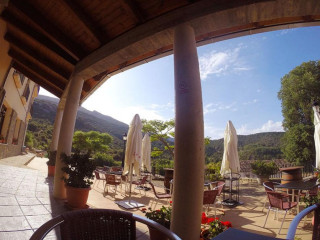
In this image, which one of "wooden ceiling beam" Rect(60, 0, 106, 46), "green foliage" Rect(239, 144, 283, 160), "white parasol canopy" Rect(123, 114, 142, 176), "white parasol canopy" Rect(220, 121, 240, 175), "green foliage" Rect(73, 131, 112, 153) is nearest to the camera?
"wooden ceiling beam" Rect(60, 0, 106, 46)

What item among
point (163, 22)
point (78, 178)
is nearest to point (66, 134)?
point (78, 178)

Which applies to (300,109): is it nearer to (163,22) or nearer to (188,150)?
(163,22)

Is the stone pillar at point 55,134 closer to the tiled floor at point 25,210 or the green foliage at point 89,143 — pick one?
the tiled floor at point 25,210

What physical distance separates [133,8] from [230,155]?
5.29m

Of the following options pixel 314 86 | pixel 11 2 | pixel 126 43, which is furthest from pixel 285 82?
pixel 11 2

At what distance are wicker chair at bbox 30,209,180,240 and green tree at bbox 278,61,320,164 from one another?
18.3 m

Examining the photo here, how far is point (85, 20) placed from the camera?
3.43m

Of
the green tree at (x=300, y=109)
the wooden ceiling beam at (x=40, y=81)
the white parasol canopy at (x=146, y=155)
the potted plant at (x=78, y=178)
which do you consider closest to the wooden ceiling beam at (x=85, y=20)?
the potted plant at (x=78, y=178)

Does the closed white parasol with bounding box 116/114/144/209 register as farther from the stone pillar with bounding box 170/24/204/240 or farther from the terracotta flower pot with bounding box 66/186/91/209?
the stone pillar with bounding box 170/24/204/240

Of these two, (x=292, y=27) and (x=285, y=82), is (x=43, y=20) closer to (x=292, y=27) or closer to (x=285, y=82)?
(x=292, y=27)

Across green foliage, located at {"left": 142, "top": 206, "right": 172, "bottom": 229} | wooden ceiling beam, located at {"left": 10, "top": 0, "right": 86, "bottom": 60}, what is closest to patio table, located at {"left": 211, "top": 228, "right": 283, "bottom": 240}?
green foliage, located at {"left": 142, "top": 206, "right": 172, "bottom": 229}

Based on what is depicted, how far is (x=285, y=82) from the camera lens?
18.5 metres

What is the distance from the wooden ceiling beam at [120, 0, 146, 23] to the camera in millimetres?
2904

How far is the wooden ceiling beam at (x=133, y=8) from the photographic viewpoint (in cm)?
290
